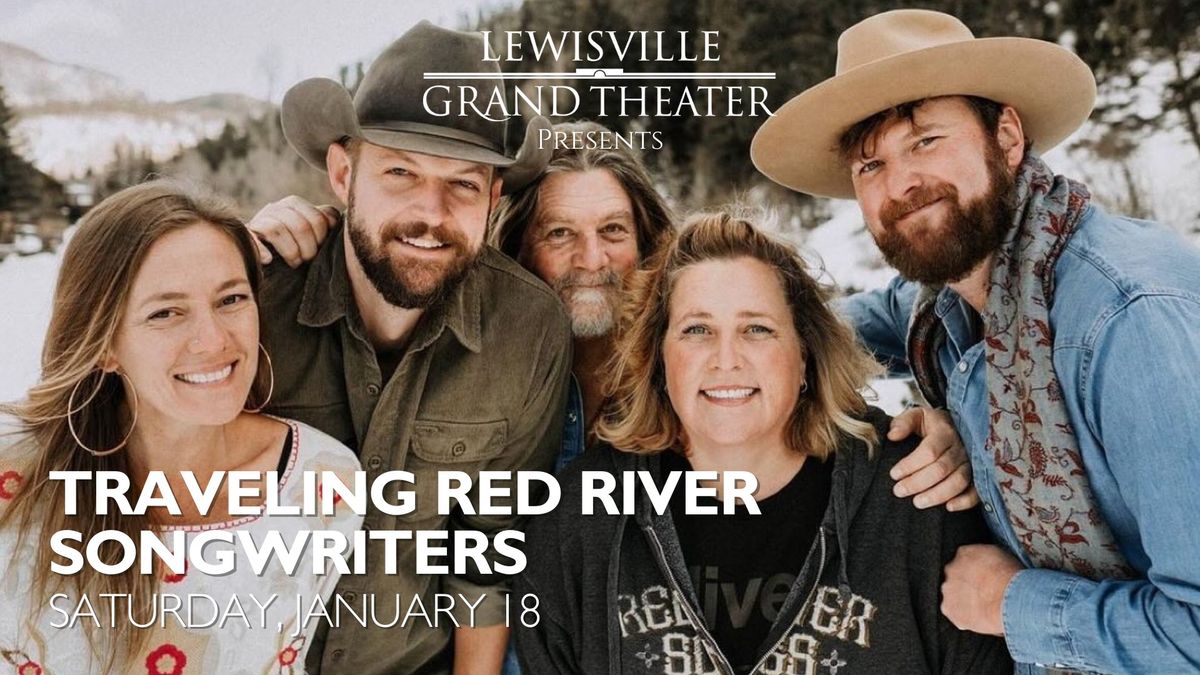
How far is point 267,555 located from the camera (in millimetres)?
2336

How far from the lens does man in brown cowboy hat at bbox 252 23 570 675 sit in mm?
2262

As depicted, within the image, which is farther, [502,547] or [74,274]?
[502,547]

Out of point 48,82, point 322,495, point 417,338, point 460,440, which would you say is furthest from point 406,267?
point 48,82

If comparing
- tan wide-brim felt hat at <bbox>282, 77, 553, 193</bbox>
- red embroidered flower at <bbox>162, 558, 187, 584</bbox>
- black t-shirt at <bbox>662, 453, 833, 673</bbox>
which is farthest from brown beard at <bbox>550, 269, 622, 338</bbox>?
red embroidered flower at <bbox>162, 558, 187, 584</bbox>

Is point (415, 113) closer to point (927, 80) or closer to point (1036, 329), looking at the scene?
point (927, 80)

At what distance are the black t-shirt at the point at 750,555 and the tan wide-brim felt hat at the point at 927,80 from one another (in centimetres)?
82

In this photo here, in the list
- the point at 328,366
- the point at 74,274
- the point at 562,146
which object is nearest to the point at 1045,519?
the point at 562,146

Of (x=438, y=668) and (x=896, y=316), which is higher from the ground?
(x=896, y=316)

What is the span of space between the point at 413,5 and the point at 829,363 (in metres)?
1.48

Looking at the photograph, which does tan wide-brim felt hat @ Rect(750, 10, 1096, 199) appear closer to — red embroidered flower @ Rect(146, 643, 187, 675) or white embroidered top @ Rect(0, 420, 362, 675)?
white embroidered top @ Rect(0, 420, 362, 675)

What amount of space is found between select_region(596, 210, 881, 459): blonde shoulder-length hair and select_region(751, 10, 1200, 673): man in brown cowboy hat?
215 mm

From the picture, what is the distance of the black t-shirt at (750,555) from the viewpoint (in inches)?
85.5

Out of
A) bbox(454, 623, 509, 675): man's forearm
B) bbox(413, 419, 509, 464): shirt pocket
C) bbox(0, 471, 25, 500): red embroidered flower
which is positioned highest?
bbox(413, 419, 509, 464): shirt pocket

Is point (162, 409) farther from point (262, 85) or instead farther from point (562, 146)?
point (562, 146)
